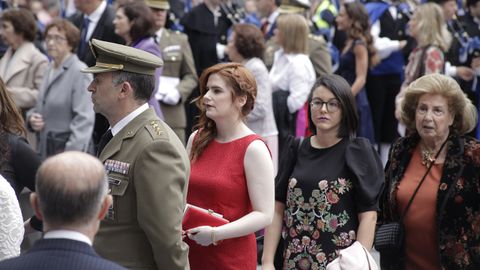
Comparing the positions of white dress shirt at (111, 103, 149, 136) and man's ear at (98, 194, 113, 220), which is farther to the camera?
white dress shirt at (111, 103, 149, 136)

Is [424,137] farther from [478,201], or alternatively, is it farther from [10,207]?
[10,207]

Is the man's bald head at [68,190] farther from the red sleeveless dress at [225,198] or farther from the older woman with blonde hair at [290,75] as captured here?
the older woman with blonde hair at [290,75]

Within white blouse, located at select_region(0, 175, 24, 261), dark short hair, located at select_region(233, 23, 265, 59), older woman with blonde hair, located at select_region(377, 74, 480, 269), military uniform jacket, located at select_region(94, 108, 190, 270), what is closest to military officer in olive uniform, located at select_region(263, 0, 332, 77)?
dark short hair, located at select_region(233, 23, 265, 59)

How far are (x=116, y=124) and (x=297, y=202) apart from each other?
1.33 meters

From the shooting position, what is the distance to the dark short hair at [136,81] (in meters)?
4.77

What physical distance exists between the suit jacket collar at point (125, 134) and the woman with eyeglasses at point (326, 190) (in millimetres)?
1253

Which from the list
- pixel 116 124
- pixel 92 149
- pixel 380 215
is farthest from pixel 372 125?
pixel 116 124

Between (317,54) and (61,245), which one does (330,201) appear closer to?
(61,245)

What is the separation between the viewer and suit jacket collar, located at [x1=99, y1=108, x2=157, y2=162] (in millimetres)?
4652

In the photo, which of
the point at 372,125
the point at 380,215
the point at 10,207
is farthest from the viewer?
the point at 372,125

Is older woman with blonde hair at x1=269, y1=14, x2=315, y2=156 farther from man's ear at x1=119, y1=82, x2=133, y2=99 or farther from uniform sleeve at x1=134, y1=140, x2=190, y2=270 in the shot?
uniform sleeve at x1=134, y1=140, x2=190, y2=270

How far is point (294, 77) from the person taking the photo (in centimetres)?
1054

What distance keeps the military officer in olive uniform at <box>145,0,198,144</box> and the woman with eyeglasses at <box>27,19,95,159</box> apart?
34.6 inches

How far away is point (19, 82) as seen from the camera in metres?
10.2
